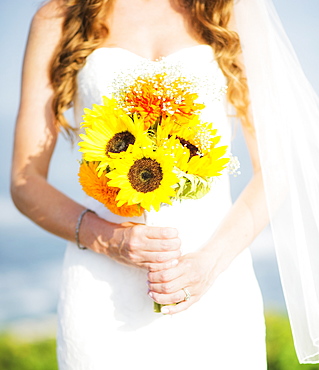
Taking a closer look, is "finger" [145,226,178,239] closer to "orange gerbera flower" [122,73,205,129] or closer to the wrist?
the wrist

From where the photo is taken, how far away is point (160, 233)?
1.76 meters

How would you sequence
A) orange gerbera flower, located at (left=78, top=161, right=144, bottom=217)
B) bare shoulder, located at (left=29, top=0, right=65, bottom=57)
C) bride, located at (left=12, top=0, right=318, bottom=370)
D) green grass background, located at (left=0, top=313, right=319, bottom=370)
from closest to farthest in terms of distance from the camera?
orange gerbera flower, located at (left=78, top=161, right=144, bottom=217)
bride, located at (left=12, top=0, right=318, bottom=370)
bare shoulder, located at (left=29, top=0, right=65, bottom=57)
green grass background, located at (left=0, top=313, right=319, bottom=370)

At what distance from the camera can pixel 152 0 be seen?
239 cm

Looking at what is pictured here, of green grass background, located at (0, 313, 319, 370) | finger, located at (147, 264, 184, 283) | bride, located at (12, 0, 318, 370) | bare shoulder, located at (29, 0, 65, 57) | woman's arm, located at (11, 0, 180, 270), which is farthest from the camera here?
green grass background, located at (0, 313, 319, 370)

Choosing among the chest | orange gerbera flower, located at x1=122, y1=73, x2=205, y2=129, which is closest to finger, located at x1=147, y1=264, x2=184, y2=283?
orange gerbera flower, located at x1=122, y1=73, x2=205, y2=129

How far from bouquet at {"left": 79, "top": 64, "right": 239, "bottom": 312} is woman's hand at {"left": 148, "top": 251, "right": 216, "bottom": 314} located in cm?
26

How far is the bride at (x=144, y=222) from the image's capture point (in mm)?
1931

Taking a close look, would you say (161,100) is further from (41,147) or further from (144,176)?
(41,147)

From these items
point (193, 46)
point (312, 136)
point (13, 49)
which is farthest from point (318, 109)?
point (13, 49)

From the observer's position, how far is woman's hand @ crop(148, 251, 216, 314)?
176 cm

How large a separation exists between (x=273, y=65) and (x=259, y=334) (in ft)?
3.27

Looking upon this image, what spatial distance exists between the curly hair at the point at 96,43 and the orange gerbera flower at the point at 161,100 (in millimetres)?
702

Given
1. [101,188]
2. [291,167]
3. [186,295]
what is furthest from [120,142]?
[291,167]

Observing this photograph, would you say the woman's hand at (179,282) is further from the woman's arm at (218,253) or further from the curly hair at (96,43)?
the curly hair at (96,43)
